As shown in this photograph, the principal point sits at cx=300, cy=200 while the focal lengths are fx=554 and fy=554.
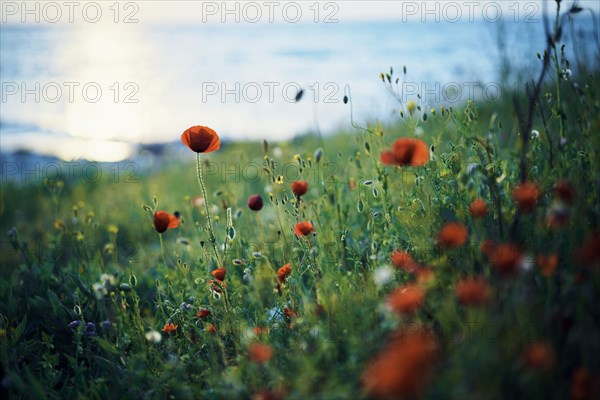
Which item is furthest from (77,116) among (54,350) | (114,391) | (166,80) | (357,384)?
(357,384)

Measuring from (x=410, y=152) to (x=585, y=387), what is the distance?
2.44 ft

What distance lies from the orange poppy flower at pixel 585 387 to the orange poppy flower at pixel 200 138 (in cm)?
143

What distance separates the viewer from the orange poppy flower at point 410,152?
1524 millimetres

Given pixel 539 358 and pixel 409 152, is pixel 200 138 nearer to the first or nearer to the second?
pixel 409 152

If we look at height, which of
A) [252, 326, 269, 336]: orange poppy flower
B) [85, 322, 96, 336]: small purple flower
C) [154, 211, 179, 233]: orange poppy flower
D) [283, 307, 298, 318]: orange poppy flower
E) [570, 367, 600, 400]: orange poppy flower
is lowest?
[85, 322, 96, 336]: small purple flower

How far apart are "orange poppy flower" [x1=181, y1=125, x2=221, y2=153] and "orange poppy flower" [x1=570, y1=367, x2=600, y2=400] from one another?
143 centimetres

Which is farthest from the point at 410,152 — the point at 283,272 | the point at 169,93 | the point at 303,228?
the point at 169,93

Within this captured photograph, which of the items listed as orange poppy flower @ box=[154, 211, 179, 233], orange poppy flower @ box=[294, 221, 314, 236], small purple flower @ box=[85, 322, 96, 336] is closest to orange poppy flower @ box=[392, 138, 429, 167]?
orange poppy flower @ box=[294, 221, 314, 236]

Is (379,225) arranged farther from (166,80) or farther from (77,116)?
(166,80)

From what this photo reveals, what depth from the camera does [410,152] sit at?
154 cm

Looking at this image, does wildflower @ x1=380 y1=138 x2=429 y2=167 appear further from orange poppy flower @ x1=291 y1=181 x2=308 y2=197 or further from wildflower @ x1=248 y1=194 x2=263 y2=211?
wildflower @ x1=248 y1=194 x2=263 y2=211

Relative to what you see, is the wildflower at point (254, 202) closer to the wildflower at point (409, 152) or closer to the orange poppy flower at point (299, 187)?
the orange poppy flower at point (299, 187)

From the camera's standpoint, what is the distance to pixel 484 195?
83.4 inches

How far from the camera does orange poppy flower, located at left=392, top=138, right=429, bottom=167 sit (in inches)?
60.0
